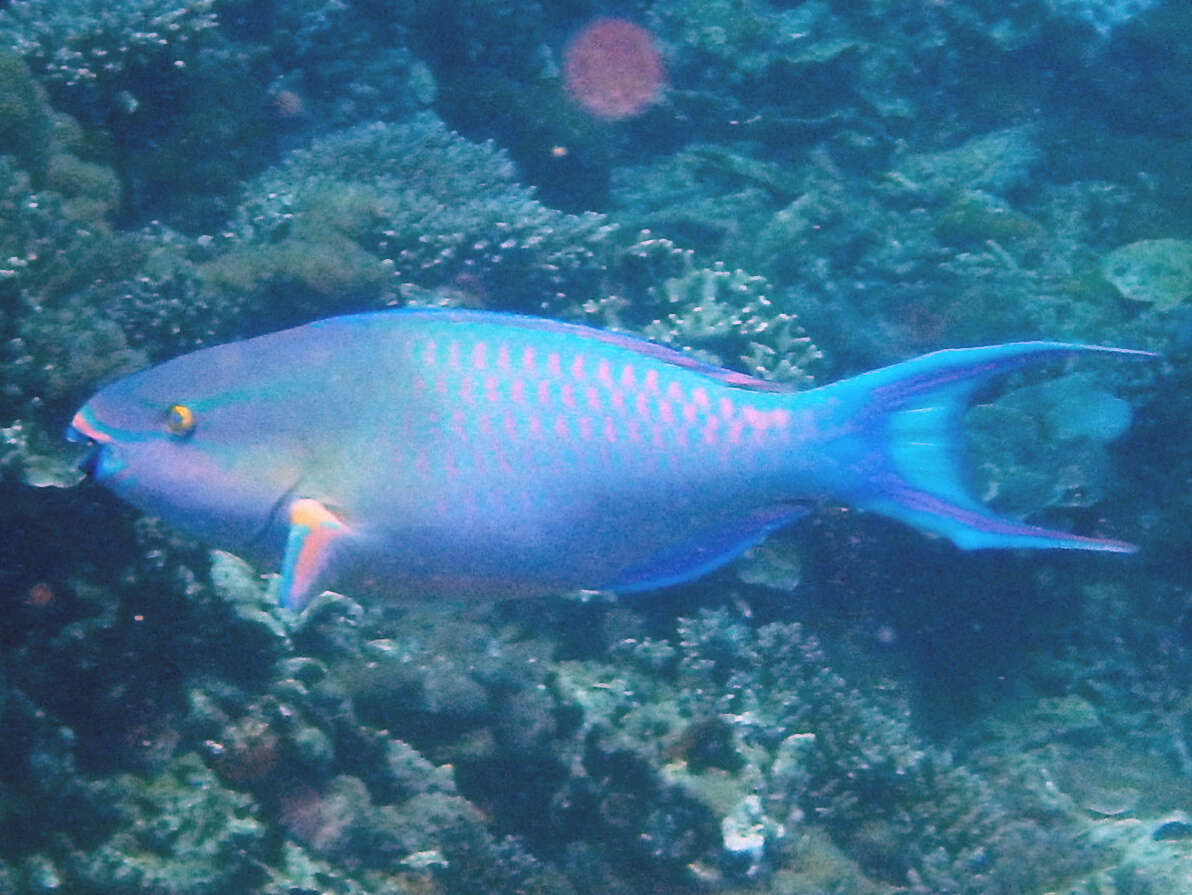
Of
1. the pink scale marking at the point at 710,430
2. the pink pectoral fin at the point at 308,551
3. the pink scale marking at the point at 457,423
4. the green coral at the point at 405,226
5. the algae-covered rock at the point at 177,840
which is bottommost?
the algae-covered rock at the point at 177,840

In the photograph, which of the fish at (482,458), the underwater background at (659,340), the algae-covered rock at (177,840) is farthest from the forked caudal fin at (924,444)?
the algae-covered rock at (177,840)

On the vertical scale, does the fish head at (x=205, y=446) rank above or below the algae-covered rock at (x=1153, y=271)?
above

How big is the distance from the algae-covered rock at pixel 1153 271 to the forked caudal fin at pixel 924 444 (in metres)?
5.78

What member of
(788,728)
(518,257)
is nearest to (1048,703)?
(788,728)

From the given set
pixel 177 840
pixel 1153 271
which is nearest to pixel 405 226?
pixel 177 840

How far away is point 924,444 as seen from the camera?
1.68 meters

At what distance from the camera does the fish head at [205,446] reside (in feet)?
5.90

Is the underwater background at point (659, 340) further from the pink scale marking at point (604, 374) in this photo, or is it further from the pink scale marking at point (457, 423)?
the pink scale marking at point (604, 374)

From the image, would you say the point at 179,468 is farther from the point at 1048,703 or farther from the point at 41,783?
the point at 1048,703

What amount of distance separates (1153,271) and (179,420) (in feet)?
23.4

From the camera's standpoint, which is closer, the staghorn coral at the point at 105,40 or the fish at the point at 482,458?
the fish at the point at 482,458

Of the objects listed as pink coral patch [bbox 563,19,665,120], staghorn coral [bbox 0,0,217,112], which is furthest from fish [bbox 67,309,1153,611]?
pink coral patch [bbox 563,19,665,120]

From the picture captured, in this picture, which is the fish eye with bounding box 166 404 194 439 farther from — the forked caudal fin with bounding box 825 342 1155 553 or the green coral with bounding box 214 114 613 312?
the green coral with bounding box 214 114 613 312

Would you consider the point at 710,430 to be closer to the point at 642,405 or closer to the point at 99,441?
the point at 642,405
